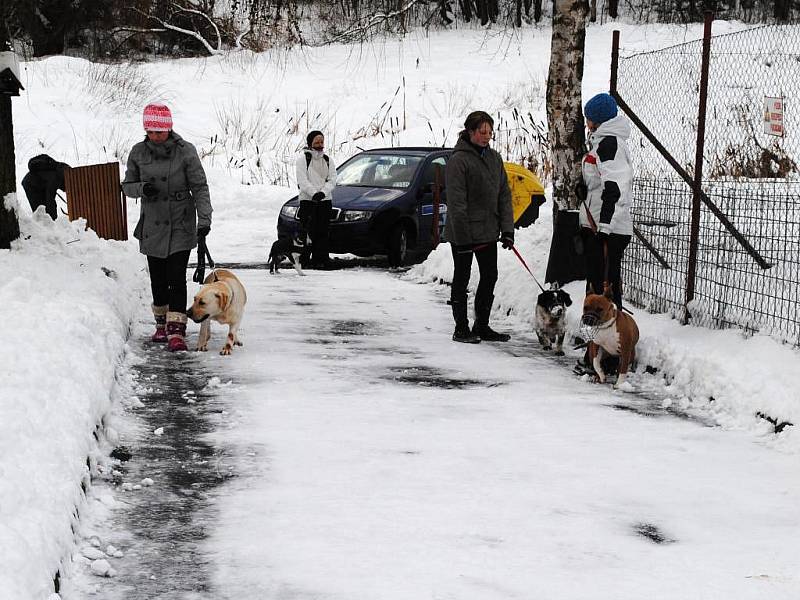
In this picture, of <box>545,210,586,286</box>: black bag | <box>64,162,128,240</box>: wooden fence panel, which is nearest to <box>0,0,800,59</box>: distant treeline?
<box>64,162,128,240</box>: wooden fence panel

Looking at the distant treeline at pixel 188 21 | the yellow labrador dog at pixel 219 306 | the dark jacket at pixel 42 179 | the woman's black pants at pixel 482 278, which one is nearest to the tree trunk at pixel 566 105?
the woman's black pants at pixel 482 278

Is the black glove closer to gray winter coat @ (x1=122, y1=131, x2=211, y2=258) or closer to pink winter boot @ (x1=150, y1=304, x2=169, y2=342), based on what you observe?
gray winter coat @ (x1=122, y1=131, x2=211, y2=258)

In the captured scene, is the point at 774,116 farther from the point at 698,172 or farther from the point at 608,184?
the point at 608,184

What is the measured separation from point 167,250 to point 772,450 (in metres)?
5.02

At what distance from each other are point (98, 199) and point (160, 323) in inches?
236

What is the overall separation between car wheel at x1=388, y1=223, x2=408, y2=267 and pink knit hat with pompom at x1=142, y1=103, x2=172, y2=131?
661 centimetres

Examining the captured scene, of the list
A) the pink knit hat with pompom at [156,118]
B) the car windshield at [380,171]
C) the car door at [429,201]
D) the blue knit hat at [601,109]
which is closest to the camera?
the blue knit hat at [601,109]

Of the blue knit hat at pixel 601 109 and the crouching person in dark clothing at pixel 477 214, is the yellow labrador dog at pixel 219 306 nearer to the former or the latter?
the crouching person in dark clothing at pixel 477 214

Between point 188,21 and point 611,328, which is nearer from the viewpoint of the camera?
point 611,328

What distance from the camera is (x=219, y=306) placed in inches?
330

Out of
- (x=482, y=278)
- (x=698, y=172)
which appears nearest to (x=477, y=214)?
(x=482, y=278)

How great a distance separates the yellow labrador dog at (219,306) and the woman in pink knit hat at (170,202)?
314mm

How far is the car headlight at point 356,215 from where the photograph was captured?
1468 cm

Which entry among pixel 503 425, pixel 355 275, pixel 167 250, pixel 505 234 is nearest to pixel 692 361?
pixel 503 425
